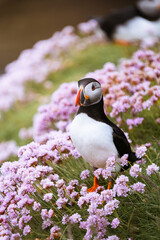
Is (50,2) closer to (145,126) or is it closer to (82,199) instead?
(145,126)

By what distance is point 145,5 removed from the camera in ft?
17.4

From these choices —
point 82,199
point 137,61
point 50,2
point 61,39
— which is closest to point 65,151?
point 82,199

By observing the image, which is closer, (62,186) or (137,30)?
(62,186)

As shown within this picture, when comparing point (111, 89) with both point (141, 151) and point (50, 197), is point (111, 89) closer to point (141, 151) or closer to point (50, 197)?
point (141, 151)

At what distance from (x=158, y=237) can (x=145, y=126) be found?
1.39m

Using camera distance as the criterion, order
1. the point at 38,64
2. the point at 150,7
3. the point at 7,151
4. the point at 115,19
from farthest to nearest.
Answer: the point at 38,64 → the point at 115,19 → the point at 150,7 → the point at 7,151

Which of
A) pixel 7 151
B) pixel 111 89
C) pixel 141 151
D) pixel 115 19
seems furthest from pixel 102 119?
pixel 115 19

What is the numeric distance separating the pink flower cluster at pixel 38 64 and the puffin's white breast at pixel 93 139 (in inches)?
183

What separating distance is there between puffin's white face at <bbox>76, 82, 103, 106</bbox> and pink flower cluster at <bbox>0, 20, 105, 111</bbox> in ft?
15.3

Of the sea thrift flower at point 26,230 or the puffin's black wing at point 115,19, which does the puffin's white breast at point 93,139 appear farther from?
the puffin's black wing at point 115,19

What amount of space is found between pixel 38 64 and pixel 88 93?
5.43 m

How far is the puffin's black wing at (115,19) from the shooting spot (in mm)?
5379

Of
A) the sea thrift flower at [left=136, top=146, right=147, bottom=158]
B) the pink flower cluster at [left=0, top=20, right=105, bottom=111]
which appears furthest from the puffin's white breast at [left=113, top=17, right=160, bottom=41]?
the sea thrift flower at [left=136, top=146, right=147, bottom=158]

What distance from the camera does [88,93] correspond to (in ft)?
6.37
